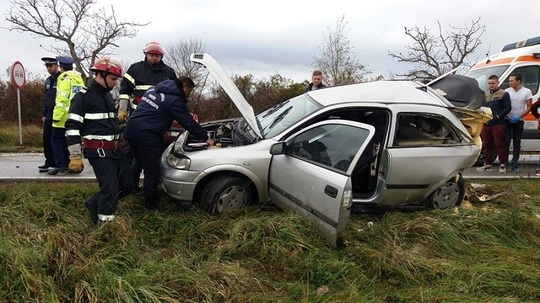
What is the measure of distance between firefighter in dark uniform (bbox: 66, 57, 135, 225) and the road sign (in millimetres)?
8208

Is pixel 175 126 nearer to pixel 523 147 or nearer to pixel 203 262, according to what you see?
pixel 203 262

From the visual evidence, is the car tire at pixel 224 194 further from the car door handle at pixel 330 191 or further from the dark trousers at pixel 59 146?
the dark trousers at pixel 59 146

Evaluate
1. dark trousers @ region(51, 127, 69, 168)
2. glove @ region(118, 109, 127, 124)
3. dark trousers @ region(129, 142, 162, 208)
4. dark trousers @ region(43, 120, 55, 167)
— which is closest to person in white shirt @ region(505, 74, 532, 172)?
dark trousers @ region(129, 142, 162, 208)

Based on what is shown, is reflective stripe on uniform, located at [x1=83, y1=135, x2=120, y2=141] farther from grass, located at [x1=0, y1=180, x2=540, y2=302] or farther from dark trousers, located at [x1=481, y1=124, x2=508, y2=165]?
dark trousers, located at [x1=481, y1=124, x2=508, y2=165]

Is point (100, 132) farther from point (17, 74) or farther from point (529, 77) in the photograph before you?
point (17, 74)

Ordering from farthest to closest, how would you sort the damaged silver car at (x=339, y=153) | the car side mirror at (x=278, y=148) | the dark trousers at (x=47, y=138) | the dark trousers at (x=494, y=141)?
the dark trousers at (x=494, y=141) → the dark trousers at (x=47, y=138) → the car side mirror at (x=278, y=148) → the damaged silver car at (x=339, y=153)

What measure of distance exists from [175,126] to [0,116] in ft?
43.6

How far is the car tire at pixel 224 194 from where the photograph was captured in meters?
4.44

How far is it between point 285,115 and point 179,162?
1.39 metres

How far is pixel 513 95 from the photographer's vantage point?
734 cm

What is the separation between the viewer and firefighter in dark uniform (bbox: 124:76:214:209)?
180 inches

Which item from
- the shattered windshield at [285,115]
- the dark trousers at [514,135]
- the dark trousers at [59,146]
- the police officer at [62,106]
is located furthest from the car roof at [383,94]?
the dark trousers at [59,146]

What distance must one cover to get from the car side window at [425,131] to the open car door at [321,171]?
41.4 inches

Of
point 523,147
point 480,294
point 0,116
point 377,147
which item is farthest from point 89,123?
point 0,116
